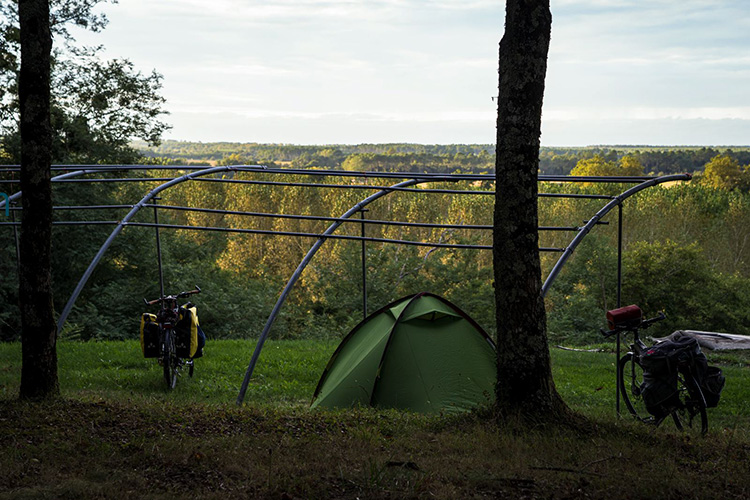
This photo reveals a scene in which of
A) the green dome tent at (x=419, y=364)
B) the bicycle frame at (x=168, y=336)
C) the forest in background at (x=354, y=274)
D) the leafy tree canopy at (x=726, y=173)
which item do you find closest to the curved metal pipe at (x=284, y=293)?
A: the green dome tent at (x=419, y=364)

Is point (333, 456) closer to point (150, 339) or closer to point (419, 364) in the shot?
point (419, 364)

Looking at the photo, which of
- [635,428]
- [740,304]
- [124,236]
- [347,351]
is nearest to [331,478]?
[635,428]

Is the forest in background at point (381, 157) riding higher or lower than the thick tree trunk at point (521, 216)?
higher

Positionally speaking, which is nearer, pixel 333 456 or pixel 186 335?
pixel 333 456

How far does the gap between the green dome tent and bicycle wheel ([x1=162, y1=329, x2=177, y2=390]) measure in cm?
230

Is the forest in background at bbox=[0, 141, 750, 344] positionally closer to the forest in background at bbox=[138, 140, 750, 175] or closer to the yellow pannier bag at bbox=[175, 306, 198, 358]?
the forest in background at bbox=[138, 140, 750, 175]

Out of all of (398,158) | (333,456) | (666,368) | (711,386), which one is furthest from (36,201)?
(398,158)

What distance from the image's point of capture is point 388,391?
7.78 meters

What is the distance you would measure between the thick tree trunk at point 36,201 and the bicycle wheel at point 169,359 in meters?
2.88

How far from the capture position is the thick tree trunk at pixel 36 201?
20.0 ft

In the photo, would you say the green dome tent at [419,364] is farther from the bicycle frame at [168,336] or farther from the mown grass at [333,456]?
the bicycle frame at [168,336]

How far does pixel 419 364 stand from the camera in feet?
25.7

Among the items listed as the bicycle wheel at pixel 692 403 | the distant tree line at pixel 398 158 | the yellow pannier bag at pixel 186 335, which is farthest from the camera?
the distant tree line at pixel 398 158

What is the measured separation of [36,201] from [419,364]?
4231 mm
